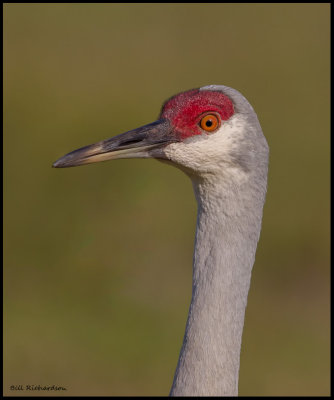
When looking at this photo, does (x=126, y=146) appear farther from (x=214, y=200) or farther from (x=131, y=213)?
(x=131, y=213)

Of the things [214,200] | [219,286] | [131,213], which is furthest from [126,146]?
[131,213]

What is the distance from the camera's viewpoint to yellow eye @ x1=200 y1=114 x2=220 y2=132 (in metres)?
3.12

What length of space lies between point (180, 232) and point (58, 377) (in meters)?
3.28

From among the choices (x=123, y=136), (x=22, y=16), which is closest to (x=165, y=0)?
(x=22, y=16)

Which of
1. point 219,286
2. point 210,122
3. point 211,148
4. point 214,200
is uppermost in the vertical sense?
point 210,122

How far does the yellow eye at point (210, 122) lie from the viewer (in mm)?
3123

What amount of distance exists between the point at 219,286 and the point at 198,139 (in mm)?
703

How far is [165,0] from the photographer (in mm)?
15180

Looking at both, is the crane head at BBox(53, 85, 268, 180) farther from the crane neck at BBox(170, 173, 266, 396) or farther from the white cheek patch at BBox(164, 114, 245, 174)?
the crane neck at BBox(170, 173, 266, 396)

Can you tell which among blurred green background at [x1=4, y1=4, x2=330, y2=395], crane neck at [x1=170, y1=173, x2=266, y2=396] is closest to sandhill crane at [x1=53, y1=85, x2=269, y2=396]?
crane neck at [x1=170, y1=173, x2=266, y2=396]

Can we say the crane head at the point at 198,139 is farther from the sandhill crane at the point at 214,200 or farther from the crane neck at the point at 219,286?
the crane neck at the point at 219,286

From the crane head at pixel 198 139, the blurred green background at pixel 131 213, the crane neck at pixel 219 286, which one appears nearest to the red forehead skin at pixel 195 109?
the crane head at pixel 198 139

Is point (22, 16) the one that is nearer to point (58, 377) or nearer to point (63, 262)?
point (63, 262)

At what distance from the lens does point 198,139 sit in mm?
3129
